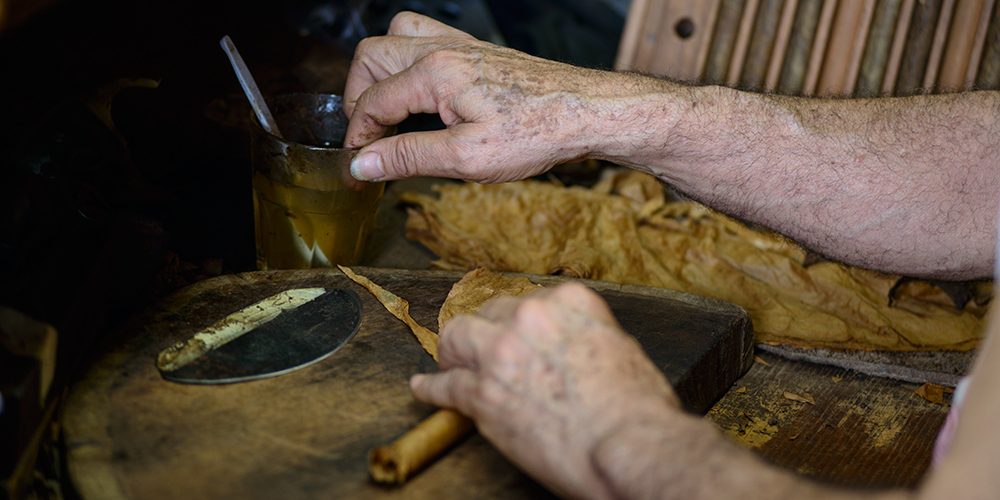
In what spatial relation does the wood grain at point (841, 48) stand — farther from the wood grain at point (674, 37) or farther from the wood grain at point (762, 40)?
the wood grain at point (674, 37)

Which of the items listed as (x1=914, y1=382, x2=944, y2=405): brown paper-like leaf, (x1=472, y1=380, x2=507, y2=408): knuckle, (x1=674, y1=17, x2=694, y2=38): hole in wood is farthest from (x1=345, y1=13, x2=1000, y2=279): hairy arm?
(x1=674, y1=17, x2=694, y2=38): hole in wood

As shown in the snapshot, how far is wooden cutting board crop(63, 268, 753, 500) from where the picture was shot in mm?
719

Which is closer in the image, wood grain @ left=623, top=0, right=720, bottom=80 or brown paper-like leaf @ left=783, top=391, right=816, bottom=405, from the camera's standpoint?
brown paper-like leaf @ left=783, top=391, right=816, bottom=405

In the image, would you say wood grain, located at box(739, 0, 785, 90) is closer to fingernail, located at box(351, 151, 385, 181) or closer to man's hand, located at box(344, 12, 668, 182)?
man's hand, located at box(344, 12, 668, 182)

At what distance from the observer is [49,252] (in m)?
0.82

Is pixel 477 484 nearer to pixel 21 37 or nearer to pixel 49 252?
pixel 49 252

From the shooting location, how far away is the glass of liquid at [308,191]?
3.66ft

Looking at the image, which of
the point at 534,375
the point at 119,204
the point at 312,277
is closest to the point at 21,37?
the point at 119,204

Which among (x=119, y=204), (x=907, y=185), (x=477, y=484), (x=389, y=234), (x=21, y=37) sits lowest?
(x=389, y=234)

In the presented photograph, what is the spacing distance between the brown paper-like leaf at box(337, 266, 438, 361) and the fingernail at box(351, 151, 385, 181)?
0.56 ft

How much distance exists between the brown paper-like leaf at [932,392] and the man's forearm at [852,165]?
0.22 m

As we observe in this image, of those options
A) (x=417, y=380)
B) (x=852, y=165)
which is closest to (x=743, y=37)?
(x=852, y=165)

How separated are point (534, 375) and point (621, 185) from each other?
1.38 m

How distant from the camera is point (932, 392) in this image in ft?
3.95
